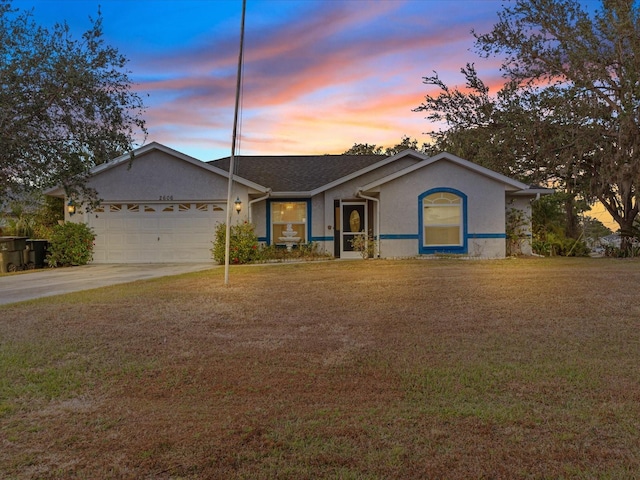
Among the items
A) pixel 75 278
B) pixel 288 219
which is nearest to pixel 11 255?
pixel 75 278

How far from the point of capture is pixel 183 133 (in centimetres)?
2255

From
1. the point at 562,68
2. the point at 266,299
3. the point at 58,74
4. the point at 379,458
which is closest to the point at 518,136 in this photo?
the point at 562,68

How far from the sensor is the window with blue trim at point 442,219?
60.3 ft

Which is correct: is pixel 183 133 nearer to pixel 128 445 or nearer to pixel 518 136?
pixel 518 136

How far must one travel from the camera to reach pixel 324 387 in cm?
506

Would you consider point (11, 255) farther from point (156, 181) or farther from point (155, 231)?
point (156, 181)

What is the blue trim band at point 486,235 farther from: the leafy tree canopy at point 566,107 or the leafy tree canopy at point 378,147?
the leafy tree canopy at point 378,147

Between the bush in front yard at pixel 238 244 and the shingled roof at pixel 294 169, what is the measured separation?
7.68 ft

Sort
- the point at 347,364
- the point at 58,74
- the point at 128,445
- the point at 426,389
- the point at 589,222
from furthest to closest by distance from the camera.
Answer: the point at 589,222 < the point at 58,74 < the point at 347,364 < the point at 426,389 < the point at 128,445

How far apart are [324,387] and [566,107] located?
20.3 m

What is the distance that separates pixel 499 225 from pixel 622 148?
22.4 ft

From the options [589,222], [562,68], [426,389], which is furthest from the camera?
[589,222]

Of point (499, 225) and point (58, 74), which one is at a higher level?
point (58, 74)

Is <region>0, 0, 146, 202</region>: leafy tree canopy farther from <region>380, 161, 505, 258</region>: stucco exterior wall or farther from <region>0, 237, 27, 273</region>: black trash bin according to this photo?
<region>380, 161, 505, 258</region>: stucco exterior wall
